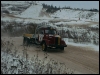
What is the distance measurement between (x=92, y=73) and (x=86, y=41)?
440 inches

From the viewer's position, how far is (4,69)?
8.56 metres

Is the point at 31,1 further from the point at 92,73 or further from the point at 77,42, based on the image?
the point at 92,73

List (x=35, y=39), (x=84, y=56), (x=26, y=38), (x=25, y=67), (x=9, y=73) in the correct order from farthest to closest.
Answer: (x=26, y=38), (x=35, y=39), (x=84, y=56), (x=25, y=67), (x=9, y=73)

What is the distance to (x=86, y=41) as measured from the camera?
20.5 metres

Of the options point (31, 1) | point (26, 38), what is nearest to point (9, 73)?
point (26, 38)

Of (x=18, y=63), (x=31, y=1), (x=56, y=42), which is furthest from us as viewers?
(x=31, y=1)

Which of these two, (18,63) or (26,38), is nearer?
(18,63)

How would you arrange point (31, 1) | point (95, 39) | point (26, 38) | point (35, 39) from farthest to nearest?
point (31, 1), point (95, 39), point (26, 38), point (35, 39)

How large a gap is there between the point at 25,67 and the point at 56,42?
6302mm

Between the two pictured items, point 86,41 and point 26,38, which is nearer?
point 26,38

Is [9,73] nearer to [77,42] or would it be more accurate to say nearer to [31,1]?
[77,42]

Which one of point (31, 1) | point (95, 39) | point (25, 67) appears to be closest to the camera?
point (25, 67)

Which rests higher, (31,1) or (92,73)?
(31,1)

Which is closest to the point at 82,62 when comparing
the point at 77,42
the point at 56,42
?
the point at 56,42
